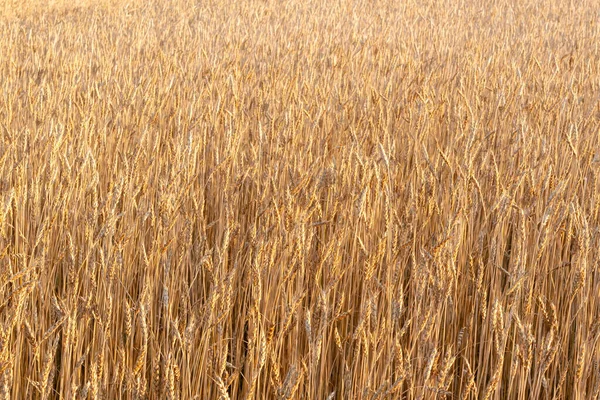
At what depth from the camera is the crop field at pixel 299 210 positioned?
1.08 meters

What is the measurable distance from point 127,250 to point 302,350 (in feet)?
1.45

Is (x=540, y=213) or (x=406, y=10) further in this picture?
(x=406, y=10)

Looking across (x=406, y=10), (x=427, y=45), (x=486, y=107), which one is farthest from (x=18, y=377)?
(x=406, y=10)

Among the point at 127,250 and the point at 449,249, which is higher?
the point at 449,249

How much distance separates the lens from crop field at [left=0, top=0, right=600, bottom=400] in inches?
42.6

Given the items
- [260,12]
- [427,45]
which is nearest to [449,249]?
[427,45]

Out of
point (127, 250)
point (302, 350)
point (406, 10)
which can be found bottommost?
point (302, 350)

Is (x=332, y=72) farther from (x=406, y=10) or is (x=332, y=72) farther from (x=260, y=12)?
(x=406, y=10)

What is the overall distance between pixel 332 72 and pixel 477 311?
A: 7.50ft

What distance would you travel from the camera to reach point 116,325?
1365mm

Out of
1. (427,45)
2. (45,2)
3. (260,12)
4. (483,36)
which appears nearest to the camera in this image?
(427,45)

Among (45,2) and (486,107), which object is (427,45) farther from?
(45,2)

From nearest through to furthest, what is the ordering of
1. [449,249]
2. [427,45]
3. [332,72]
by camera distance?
[449,249]
[332,72]
[427,45]

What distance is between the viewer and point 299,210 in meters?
1.47
